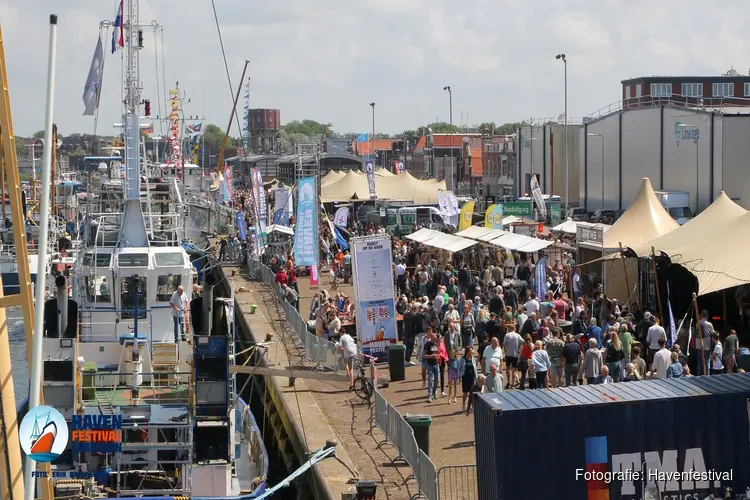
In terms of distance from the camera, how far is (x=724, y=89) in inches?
3563

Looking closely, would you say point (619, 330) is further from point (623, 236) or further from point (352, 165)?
point (352, 165)

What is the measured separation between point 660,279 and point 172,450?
14.5 m

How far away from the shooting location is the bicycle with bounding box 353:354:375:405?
21438 mm

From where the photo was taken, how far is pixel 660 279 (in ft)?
89.0

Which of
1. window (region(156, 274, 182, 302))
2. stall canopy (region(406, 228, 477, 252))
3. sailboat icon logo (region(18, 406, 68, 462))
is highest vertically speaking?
sailboat icon logo (region(18, 406, 68, 462))

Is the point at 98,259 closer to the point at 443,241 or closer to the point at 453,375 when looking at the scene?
the point at 453,375

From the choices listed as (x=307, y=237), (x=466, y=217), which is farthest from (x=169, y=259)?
(x=466, y=217)

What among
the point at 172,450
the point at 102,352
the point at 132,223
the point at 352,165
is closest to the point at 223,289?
the point at 132,223

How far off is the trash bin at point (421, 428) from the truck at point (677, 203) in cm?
3352

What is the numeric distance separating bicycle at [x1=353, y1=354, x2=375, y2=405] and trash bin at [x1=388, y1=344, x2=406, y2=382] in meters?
0.62

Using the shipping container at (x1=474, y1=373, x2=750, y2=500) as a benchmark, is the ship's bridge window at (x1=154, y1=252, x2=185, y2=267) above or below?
above

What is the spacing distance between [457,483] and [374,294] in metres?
10.7

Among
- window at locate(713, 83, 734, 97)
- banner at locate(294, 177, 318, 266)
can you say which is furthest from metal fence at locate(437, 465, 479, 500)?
window at locate(713, 83, 734, 97)

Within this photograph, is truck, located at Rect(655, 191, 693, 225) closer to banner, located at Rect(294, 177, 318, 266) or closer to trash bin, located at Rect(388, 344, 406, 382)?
banner, located at Rect(294, 177, 318, 266)
